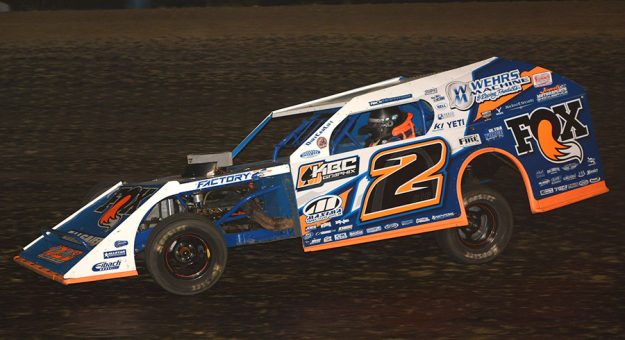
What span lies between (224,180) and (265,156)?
5120mm

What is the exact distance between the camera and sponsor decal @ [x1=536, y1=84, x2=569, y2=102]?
26.6 feet

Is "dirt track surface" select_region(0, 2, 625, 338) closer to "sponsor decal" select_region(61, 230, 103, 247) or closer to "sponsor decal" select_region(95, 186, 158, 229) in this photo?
"sponsor decal" select_region(61, 230, 103, 247)

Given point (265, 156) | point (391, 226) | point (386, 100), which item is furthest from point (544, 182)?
point (265, 156)

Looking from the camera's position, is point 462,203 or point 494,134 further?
point 494,134

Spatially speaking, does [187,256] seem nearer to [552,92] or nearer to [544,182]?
[544,182]

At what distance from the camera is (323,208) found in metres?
7.57

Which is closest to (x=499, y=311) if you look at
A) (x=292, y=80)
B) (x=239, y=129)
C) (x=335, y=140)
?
(x=335, y=140)

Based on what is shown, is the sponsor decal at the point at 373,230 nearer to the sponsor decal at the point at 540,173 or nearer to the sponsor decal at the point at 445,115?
the sponsor decal at the point at 445,115

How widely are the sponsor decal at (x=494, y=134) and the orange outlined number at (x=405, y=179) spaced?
0.38 meters

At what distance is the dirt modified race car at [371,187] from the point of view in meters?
7.23

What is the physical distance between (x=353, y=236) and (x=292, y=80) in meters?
8.99

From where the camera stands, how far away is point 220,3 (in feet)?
76.6

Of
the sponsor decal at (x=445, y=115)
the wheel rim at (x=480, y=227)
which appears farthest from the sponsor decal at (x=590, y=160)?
the sponsor decal at (x=445, y=115)

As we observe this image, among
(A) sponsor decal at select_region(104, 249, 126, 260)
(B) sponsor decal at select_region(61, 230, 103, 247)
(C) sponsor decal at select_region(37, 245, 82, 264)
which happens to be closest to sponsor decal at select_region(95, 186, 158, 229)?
(B) sponsor decal at select_region(61, 230, 103, 247)
